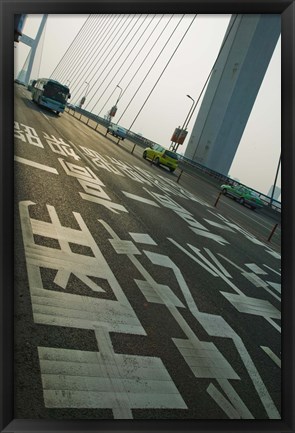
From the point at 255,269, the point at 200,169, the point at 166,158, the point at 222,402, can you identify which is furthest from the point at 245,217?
the point at 200,169

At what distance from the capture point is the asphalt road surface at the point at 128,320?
2924mm

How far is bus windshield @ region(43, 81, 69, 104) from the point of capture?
91.6 feet

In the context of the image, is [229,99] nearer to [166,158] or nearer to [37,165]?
[166,158]

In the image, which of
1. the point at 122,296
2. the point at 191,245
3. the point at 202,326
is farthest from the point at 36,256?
the point at 191,245

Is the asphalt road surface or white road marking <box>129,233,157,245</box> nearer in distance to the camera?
the asphalt road surface

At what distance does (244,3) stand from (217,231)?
10.4m

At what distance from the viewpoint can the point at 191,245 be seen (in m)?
8.45

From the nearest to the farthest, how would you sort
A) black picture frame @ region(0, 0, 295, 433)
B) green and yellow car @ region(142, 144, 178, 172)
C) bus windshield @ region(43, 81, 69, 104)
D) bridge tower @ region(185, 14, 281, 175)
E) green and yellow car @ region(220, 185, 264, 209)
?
black picture frame @ region(0, 0, 295, 433) → green and yellow car @ region(142, 144, 178, 172) → green and yellow car @ region(220, 185, 264, 209) → bus windshield @ region(43, 81, 69, 104) → bridge tower @ region(185, 14, 281, 175)

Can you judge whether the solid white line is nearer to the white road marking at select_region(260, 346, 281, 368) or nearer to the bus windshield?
the white road marking at select_region(260, 346, 281, 368)

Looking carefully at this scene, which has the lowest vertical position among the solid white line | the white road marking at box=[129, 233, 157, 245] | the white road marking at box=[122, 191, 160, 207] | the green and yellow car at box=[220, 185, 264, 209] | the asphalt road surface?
the asphalt road surface

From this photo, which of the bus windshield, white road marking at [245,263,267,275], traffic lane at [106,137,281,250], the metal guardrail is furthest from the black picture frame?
the bus windshield

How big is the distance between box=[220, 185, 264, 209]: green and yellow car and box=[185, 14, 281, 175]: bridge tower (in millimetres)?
24237

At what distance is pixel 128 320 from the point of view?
4129 mm
